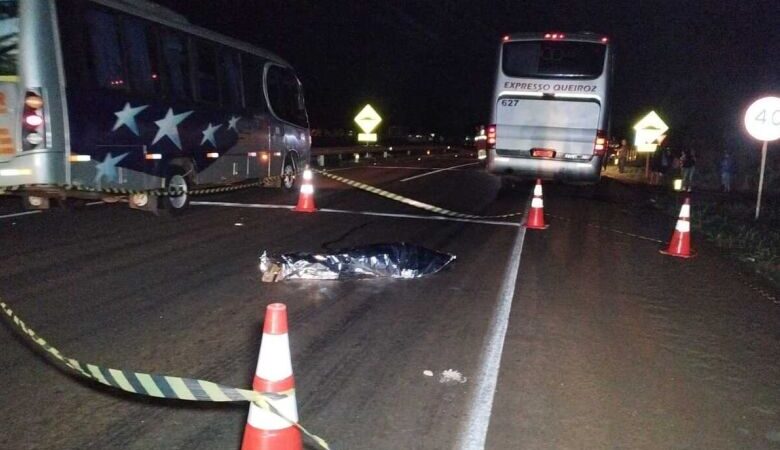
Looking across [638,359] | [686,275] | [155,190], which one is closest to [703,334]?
[638,359]

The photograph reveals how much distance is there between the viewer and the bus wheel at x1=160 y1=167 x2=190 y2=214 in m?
10.8

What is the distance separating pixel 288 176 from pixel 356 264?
27.2ft

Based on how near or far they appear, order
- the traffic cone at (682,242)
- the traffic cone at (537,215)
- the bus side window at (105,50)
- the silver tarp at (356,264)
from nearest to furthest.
Answer: the silver tarp at (356,264)
the bus side window at (105,50)
the traffic cone at (682,242)
the traffic cone at (537,215)

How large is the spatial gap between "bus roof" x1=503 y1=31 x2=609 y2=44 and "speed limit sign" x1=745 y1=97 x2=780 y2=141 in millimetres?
4083

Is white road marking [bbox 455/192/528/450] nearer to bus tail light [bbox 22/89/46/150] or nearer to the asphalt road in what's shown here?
the asphalt road

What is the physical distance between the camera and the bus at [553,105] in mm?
16375

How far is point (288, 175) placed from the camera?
1542cm

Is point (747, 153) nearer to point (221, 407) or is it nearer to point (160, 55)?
point (160, 55)

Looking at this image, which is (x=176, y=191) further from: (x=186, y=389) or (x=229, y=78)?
(x=186, y=389)

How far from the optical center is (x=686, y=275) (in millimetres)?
8531

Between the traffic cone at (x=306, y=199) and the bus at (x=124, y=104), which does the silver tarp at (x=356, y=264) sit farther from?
the traffic cone at (x=306, y=199)

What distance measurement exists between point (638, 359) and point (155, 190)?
7.79m

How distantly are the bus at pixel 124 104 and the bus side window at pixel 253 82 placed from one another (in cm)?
2

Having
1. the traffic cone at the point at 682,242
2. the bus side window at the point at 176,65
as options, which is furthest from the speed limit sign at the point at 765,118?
the bus side window at the point at 176,65
